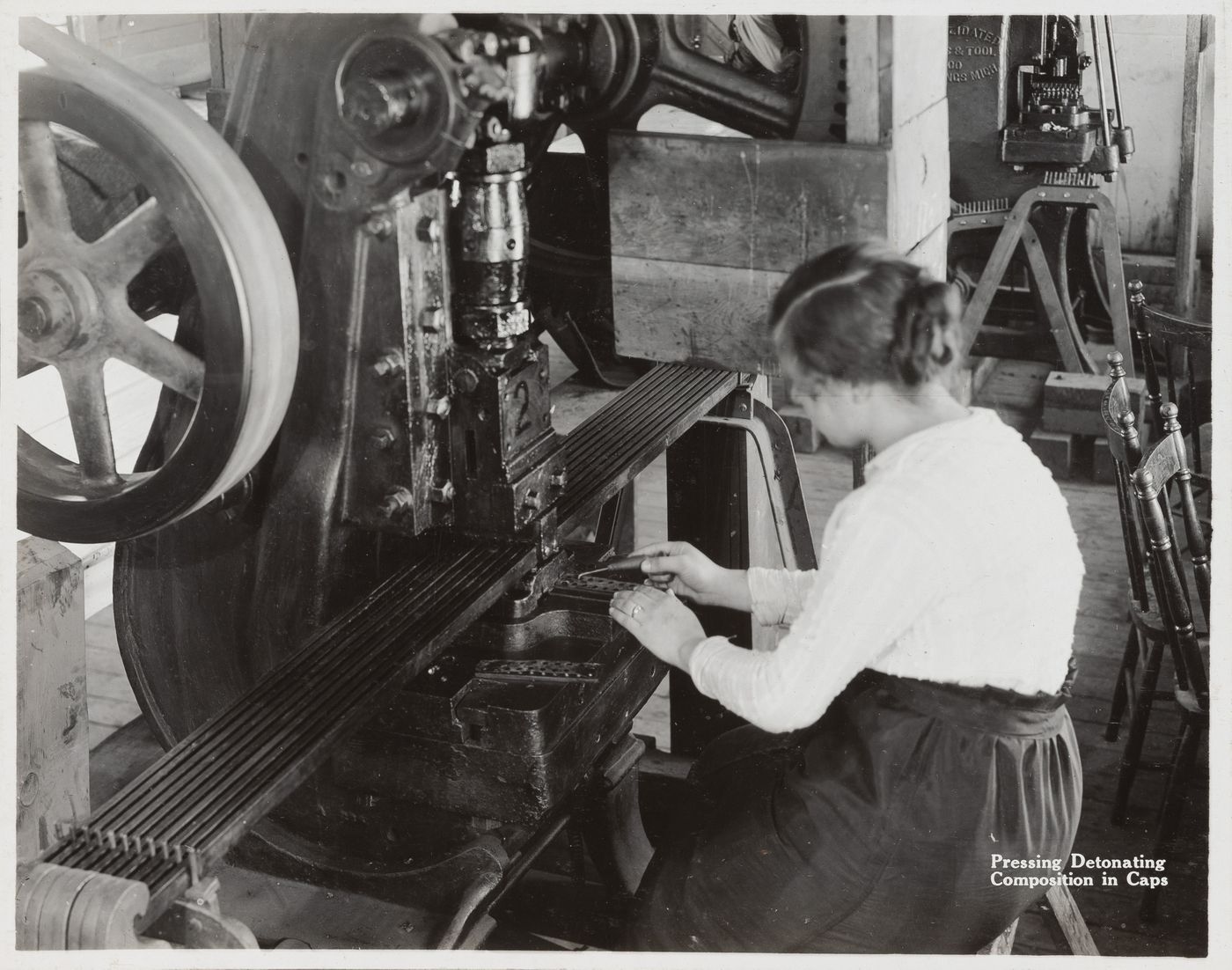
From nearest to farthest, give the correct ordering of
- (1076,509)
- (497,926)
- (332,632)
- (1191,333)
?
(332,632) → (497,926) → (1191,333) → (1076,509)

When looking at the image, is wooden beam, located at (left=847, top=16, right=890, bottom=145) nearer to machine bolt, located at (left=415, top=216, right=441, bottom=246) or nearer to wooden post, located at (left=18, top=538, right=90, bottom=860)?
machine bolt, located at (left=415, top=216, right=441, bottom=246)

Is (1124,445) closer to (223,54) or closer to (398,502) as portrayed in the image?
(398,502)

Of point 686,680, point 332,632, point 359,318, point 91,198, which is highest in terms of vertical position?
point 91,198

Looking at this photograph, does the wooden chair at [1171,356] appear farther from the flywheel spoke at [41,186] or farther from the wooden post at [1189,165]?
the flywheel spoke at [41,186]

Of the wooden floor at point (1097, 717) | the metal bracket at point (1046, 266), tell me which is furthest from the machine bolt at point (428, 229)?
the metal bracket at point (1046, 266)

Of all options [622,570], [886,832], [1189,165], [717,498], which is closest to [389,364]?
[622,570]

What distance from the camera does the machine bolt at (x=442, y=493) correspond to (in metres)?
1.82

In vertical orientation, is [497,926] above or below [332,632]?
below

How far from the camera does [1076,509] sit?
14.7 feet

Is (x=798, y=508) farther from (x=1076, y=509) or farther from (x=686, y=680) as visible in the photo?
(x=1076, y=509)

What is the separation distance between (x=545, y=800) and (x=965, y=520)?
63 cm

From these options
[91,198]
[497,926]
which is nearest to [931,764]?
[497,926]

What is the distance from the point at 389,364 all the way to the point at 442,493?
20cm

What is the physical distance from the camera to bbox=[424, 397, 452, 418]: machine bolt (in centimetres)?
176
